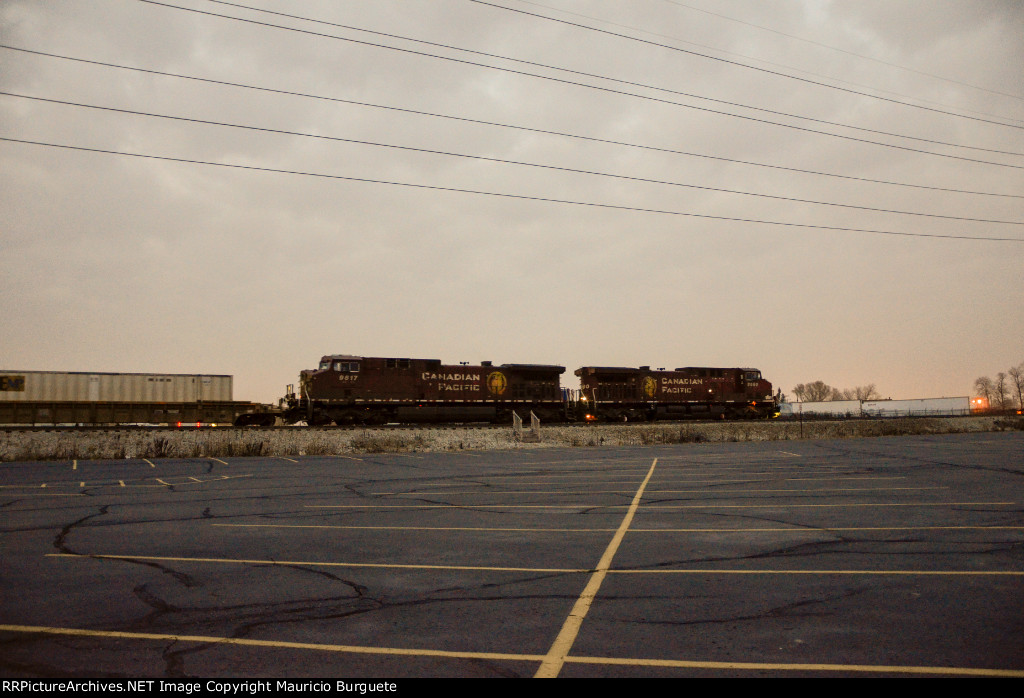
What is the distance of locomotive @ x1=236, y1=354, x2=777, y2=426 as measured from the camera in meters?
38.5

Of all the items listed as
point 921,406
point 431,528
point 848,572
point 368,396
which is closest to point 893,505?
point 848,572

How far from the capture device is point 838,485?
13.9m

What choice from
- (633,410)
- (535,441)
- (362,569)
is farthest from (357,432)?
(362,569)

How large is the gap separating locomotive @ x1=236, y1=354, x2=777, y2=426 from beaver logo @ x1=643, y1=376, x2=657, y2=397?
0.24 feet

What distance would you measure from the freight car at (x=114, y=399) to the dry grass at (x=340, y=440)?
261 inches

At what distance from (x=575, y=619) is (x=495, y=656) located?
1047mm

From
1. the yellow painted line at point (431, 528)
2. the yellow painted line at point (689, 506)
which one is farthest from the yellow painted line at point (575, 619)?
the yellow painted line at point (689, 506)

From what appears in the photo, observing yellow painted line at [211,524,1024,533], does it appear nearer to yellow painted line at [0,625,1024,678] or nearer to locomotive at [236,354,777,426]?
yellow painted line at [0,625,1024,678]

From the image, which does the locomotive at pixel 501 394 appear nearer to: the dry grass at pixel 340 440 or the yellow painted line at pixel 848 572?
the dry grass at pixel 340 440

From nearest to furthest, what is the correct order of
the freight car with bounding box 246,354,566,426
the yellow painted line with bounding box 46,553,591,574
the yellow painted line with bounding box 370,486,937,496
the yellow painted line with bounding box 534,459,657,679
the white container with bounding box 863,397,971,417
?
the yellow painted line with bounding box 534,459,657,679, the yellow painted line with bounding box 46,553,591,574, the yellow painted line with bounding box 370,486,937,496, the freight car with bounding box 246,354,566,426, the white container with bounding box 863,397,971,417

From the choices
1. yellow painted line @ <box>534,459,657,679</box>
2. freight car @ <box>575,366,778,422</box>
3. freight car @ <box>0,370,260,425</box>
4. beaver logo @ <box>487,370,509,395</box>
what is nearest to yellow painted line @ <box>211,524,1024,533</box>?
yellow painted line @ <box>534,459,657,679</box>

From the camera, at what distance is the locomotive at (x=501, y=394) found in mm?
38531

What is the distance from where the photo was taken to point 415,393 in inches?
1601

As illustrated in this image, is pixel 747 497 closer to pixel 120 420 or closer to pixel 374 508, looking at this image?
pixel 374 508
